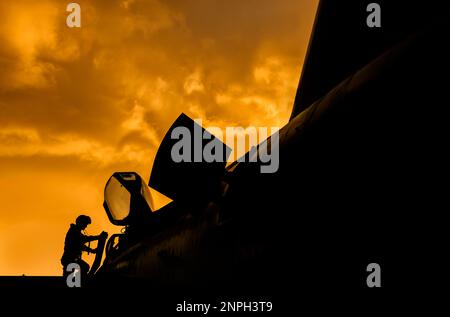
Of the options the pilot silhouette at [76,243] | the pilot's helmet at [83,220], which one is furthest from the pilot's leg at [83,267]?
the pilot's helmet at [83,220]

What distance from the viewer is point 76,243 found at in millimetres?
8641

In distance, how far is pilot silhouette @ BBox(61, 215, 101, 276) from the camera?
A: 8523mm

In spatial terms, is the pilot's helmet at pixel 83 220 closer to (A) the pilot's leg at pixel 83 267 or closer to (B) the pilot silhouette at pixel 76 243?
(B) the pilot silhouette at pixel 76 243

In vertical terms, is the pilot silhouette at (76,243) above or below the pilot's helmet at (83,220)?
below

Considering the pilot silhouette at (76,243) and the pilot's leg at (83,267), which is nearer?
the pilot silhouette at (76,243)

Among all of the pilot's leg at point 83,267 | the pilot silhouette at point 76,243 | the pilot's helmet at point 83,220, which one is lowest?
the pilot's leg at point 83,267

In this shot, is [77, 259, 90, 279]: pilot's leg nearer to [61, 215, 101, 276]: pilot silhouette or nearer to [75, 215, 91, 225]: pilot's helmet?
[61, 215, 101, 276]: pilot silhouette

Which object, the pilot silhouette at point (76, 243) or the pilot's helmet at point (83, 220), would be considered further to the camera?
the pilot's helmet at point (83, 220)

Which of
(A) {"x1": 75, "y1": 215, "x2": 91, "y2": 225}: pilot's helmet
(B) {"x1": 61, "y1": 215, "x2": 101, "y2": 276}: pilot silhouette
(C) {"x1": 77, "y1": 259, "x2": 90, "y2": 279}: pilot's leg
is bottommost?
(C) {"x1": 77, "y1": 259, "x2": 90, "y2": 279}: pilot's leg

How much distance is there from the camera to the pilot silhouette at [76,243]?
8523 millimetres

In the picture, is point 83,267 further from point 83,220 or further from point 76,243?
point 83,220

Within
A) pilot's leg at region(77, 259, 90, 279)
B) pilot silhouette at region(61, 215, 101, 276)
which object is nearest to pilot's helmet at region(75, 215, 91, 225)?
pilot silhouette at region(61, 215, 101, 276)

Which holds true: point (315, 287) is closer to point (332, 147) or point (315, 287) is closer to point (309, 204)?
point (309, 204)

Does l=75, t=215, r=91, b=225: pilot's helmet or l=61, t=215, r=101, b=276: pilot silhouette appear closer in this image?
l=61, t=215, r=101, b=276: pilot silhouette
